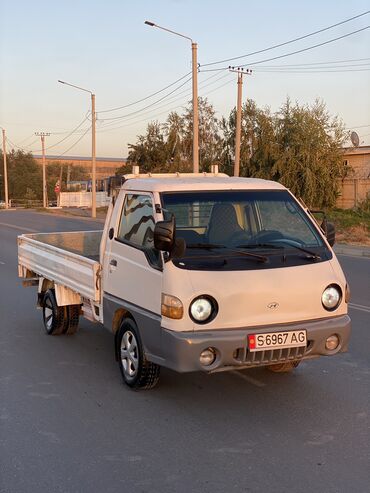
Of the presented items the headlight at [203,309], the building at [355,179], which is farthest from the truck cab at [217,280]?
→ the building at [355,179]

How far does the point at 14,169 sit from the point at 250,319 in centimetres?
9969

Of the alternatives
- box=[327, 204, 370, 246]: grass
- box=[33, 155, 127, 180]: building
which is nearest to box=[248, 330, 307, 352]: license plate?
box=[327, 204, 370, 246]: grass

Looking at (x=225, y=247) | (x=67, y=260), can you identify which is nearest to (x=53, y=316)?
(x=67, y=260)

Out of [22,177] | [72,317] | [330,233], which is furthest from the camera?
[22,177]

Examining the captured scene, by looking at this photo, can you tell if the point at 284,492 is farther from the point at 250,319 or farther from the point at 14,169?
the point at 14,169

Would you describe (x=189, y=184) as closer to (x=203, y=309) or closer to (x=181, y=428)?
(x=203, y=309)

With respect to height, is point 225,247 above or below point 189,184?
below

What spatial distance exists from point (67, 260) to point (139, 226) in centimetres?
155

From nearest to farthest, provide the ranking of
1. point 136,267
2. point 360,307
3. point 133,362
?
1. point 136,267
2. point 133,362
3. point 360,307

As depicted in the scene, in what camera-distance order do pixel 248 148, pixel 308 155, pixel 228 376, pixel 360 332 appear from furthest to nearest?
1. pixel 248 148
2. pixel 308 155
3. pixel 360 332
4. pixel 228 376

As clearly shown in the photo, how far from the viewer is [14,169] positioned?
325 ft

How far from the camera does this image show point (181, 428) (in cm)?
446

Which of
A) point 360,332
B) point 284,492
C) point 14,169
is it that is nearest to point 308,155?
point 360,332

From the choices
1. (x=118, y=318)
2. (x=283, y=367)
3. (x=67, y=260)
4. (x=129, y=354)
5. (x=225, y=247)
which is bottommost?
(x=283, y=367)
